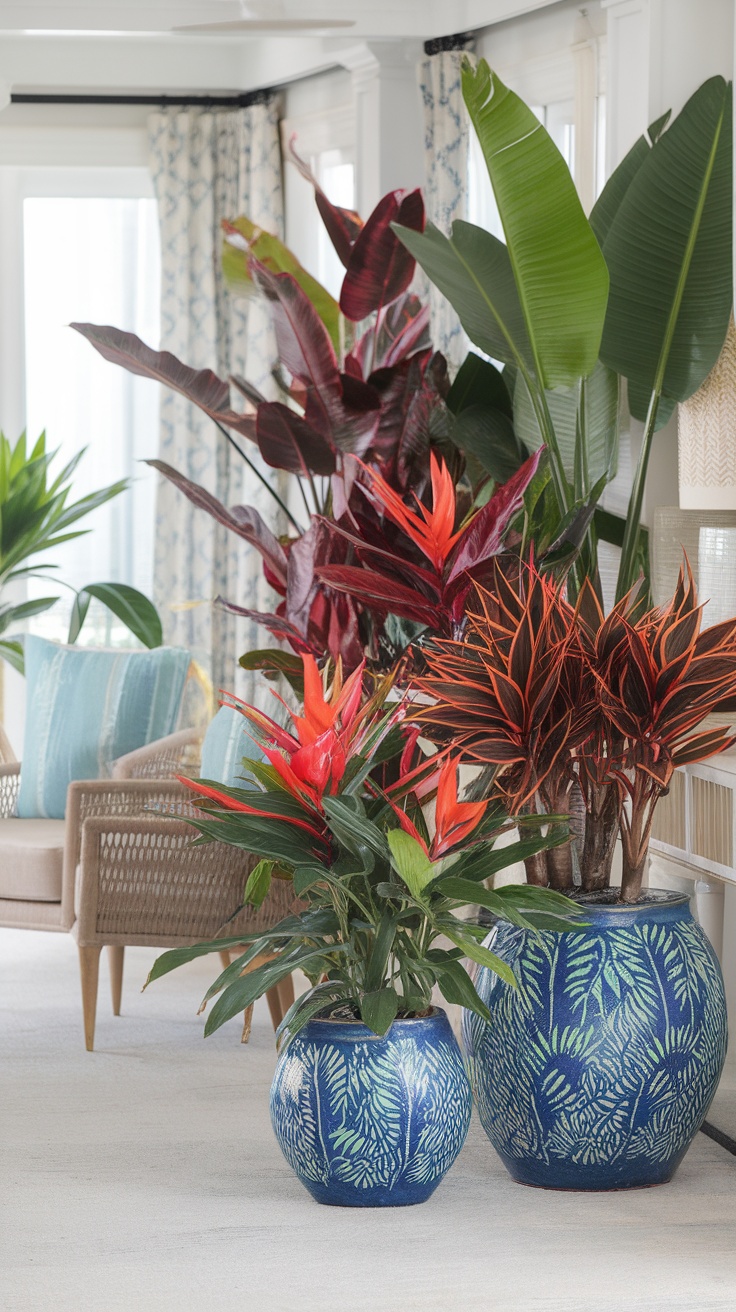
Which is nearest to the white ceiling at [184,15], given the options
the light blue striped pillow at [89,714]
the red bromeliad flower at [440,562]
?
the light blue striped pillow at [89,714]

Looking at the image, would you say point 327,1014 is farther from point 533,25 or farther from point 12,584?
point 12,584

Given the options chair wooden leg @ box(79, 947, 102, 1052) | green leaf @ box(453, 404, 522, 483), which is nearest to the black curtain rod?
green leaf @ box(453, 404, 522, 483)

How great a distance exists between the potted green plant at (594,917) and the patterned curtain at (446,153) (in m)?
1.90

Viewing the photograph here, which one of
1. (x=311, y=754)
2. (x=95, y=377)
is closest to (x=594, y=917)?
(x=311, y=754)

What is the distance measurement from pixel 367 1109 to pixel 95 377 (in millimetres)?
4095

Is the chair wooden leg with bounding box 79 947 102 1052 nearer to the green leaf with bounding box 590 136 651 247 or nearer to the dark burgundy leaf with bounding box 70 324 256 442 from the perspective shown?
the dark burgundy leaf with bounding box 70 324 256 442

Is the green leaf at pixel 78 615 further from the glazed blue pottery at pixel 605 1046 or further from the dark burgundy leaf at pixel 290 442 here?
the glazed blue pottery at pixel 605 1046

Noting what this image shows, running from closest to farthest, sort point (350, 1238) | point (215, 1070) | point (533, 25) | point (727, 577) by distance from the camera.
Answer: point (350, 1238) → point (727, 577) → point (215, 1070) → point (533, 25)

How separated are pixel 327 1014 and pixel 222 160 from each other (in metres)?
4.02

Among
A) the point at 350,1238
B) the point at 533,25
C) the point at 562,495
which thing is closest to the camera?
the point at 350,1238

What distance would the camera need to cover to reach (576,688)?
2662mm

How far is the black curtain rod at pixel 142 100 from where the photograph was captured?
5.82 metres

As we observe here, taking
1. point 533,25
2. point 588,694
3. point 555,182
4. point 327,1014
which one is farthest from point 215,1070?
point 533,25

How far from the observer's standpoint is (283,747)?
8.71ft
